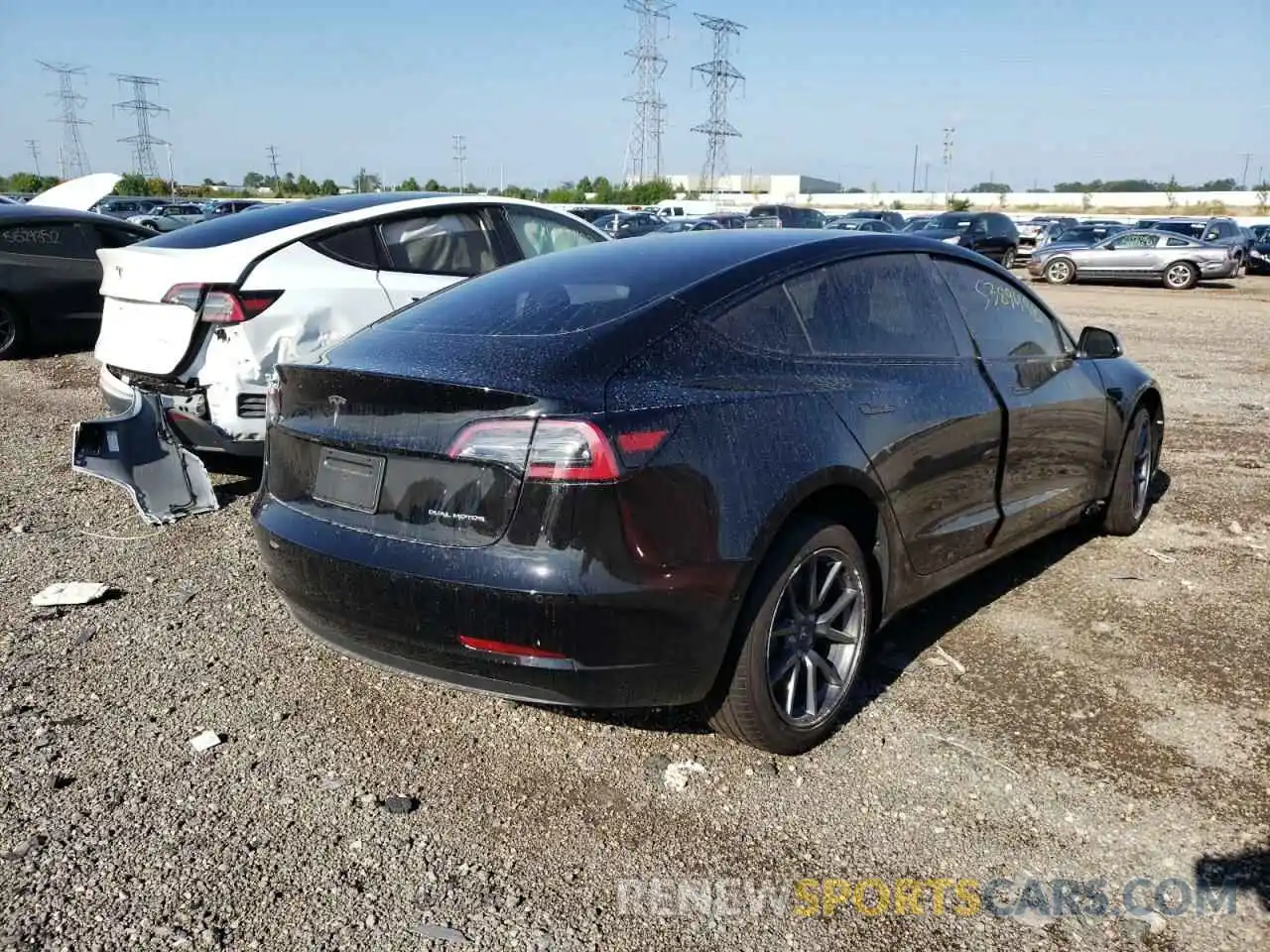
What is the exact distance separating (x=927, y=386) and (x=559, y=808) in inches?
76.5

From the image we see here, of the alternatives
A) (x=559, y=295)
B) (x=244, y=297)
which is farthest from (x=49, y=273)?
(x=559, y=295)

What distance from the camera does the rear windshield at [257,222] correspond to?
5.71m

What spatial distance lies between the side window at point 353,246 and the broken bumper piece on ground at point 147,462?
1.27 metres

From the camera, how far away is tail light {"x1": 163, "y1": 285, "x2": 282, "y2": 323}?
5.36 metres

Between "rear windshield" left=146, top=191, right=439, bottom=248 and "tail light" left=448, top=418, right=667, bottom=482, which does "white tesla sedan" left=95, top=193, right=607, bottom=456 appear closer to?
"rear windshield" left=146, top=191, right=439, bottom=248

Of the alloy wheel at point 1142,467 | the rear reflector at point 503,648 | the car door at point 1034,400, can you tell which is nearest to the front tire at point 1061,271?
the alloy wheel at point 1142,467

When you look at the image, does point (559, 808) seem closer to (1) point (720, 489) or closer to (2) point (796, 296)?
(1) point (720, 489)

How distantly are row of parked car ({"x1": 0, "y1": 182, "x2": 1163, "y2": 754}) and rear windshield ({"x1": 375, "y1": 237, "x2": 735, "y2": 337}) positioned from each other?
0.05 feet

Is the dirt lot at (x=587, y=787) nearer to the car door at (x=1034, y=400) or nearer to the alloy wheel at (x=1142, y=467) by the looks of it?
the car door at (x=1034, y=400)

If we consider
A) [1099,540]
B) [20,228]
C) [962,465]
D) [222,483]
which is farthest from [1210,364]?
[20,228]

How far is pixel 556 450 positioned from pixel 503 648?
55 centimetres

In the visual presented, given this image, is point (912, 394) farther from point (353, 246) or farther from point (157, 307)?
point (157, 307)

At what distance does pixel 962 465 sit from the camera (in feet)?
12.6

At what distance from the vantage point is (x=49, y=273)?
10742 millimetres
